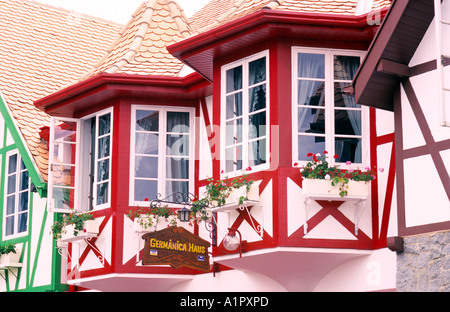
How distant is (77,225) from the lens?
15.8 metres

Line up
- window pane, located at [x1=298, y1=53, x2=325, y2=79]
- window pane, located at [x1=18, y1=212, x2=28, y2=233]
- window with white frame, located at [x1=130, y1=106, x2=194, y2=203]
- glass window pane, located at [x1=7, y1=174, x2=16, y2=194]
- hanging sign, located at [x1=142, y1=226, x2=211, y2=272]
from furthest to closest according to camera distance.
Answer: glass window pane, located at [x1=7, y1=174, x2=16, y2=194] < window pane, located at [x1=18, y1=212, x2=28, y2=233] < window with white frame, located at [x1=130, y1=106, x2=194, y2=203] < window pane, located at [x1=298, y1=53, x2=325, y2=79] < hanging sign, located at [x1=142, y1=226, x2=211, y2=272]

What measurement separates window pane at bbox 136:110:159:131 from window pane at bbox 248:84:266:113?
2.68 meters

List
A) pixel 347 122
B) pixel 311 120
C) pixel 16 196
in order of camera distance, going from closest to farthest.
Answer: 1. pixel 311 120
2. pixel 347 122
3. pixel 16 196

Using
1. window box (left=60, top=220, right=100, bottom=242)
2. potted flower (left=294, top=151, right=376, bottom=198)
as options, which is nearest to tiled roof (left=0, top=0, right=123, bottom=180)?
window box (left=60, top=220, right=100, bottom=242)

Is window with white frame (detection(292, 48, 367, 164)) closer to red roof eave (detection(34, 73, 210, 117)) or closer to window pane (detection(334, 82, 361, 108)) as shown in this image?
window pane (detection(334, 82, 361, 108))

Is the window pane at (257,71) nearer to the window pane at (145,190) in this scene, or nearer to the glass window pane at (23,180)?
the window pane at (145,190)

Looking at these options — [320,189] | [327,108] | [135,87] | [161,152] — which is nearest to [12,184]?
[161,152]

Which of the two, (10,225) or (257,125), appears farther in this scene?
(10,225)

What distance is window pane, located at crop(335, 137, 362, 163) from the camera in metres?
13.4

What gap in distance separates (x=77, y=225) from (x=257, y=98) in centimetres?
402

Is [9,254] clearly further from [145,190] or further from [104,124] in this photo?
[145,190]

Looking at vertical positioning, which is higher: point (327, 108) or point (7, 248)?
point (327, 108)

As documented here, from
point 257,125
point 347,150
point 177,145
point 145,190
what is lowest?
point 145,190

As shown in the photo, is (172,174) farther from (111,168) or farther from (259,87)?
(259,87)
